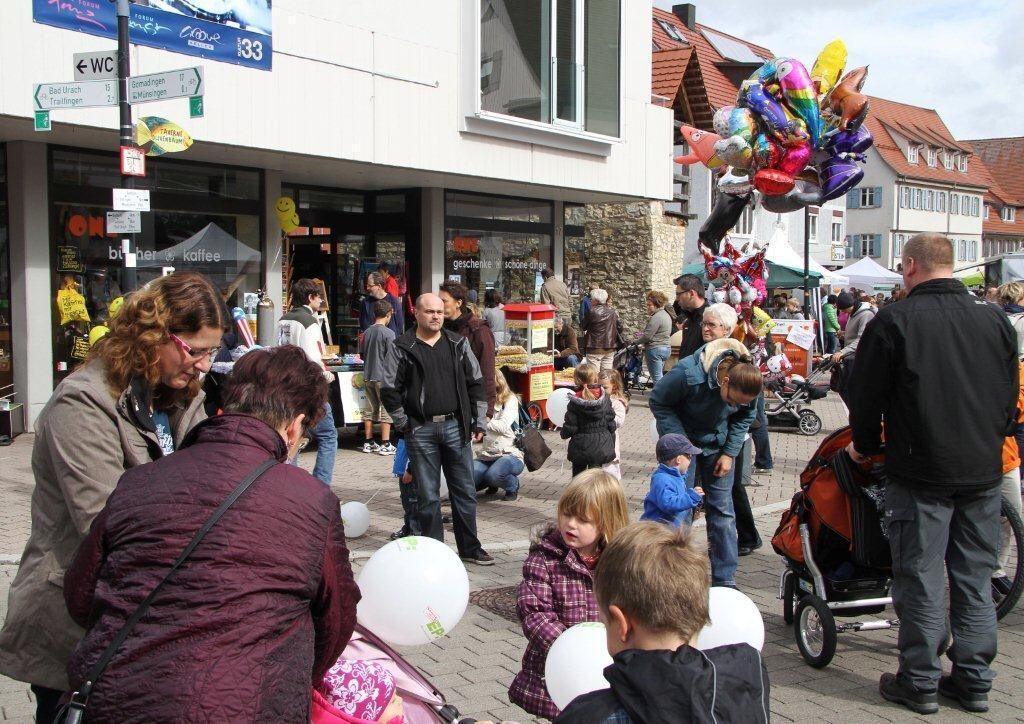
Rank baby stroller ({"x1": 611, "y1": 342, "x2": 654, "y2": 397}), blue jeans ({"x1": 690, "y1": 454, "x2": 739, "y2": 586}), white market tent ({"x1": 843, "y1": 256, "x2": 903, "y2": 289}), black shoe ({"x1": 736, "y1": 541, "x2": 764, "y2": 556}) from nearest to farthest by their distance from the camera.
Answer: blue jeans ({"x1": 690, "y1": 454, "x2": 739, "y2": 586}), black shoe ({"x1": 736, "y1": 541, "x2": 764, "y2": 556}), baby stroller ({"x1": 611, "y1": 342, "x2": 654, "y2": 397}), white market tent ({"x1": 843, "y1": 256, "x2": 903, "y2": 289})

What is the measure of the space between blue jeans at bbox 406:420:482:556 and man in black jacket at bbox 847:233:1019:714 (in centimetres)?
303

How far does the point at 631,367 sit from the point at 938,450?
14.7m

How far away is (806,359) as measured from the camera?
15.8 m

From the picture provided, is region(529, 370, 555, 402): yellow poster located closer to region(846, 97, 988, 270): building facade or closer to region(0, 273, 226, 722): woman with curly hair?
region(0, 273, 226, 722): woman with curly hair

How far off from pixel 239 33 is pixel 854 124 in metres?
6.39

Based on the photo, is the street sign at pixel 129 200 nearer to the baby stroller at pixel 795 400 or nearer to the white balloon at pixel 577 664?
the white balloon at pixel 577 664

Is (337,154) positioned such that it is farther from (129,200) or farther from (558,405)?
(558,405)

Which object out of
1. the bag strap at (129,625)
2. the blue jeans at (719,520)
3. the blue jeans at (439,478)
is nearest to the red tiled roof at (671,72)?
the blue jeans at (439,478)

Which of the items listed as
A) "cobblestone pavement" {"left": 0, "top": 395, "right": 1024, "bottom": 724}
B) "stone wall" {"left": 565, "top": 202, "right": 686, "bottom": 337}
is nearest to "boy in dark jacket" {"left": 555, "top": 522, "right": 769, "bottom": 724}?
"cobblestone pavement" {"left": 0, "top": 395, "right": 1024, "bottom": 724}

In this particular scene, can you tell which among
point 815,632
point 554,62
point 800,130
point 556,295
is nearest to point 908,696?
point 815,632

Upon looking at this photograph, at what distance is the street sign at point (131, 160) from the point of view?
8016mm

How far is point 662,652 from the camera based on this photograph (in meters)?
2.11

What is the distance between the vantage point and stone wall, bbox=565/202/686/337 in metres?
25.4

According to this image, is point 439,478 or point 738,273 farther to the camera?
point 738,273
